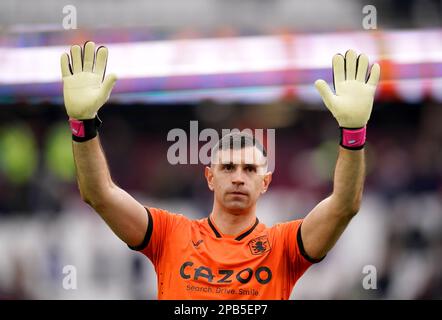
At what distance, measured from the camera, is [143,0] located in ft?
33.6

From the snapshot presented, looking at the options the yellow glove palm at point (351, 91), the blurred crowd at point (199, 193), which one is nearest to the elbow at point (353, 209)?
the yellow glove palm at point (351, 91)

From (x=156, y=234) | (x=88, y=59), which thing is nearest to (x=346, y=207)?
(x=156, y=234)

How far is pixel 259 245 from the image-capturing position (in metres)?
4.64

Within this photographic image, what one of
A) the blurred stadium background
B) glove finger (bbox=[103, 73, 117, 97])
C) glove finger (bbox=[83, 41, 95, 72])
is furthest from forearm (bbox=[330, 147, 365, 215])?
the blurred stadium background

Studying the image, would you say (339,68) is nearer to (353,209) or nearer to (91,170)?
(353,209)

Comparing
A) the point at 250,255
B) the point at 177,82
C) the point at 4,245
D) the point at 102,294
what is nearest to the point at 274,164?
the point at 177,82

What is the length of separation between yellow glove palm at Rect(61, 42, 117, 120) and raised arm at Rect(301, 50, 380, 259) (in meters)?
1.17

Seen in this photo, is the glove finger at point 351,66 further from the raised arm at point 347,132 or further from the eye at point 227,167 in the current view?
the eye at point 227,167

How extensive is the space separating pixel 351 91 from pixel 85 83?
142 centimetres

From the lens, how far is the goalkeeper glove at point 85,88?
424cm

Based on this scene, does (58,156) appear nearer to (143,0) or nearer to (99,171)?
(143,0)

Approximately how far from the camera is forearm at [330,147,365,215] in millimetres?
4137

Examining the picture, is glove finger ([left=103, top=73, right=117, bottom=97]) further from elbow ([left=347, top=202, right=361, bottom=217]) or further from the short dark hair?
elbow ([left=347, top=202, right=361, bottom=217])

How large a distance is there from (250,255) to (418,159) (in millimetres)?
5921
